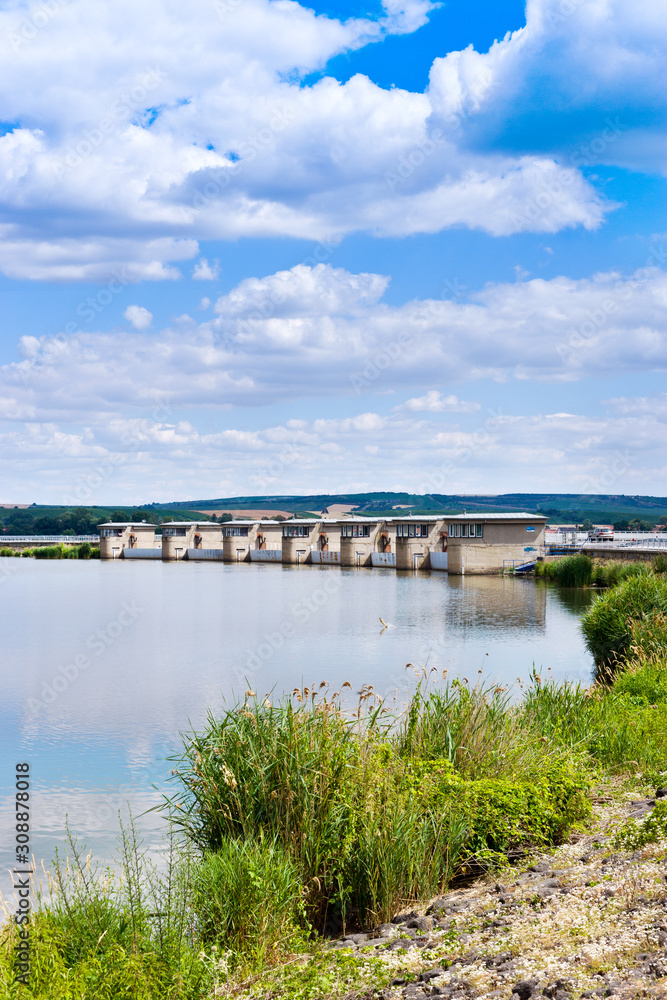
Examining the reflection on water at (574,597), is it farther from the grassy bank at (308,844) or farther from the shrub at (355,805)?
the shrub at (355,805)

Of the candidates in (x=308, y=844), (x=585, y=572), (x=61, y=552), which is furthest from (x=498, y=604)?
(x=61, y=552)

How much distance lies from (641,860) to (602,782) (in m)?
2.90

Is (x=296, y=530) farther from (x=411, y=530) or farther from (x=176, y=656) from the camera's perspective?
(x=176, y=656)

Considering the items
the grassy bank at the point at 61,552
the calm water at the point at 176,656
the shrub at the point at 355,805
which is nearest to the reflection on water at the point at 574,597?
the calm water at the point at 176,656

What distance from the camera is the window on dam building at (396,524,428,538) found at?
68000 millimetres

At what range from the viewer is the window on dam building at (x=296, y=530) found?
3216 inches

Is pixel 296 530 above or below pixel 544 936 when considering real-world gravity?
above

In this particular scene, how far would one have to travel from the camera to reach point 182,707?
55.2 ft

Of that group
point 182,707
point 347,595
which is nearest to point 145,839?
point 182,707

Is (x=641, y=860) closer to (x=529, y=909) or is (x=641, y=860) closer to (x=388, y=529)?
(x=529, y=909)

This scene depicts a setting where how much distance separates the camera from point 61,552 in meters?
98.8

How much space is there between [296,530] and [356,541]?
41.0 ft

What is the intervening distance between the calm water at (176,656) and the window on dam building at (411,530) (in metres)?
16.6

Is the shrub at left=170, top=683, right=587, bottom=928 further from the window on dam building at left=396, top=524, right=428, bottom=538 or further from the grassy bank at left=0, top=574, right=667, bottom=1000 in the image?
the window on dam building at left=396, top=524, right=428, bottom=538
